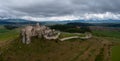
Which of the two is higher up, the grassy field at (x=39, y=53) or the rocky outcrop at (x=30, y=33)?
the rocky outcrop at (x=30, y=33)

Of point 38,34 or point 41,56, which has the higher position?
point 38,34

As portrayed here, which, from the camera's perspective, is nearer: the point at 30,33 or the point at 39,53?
the point at 39,53

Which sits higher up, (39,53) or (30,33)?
(30,33)

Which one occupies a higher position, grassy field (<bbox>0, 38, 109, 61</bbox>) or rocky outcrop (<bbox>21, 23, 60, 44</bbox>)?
rocky outcrop (<bbox>21, 23, 60, 44</bbox>)

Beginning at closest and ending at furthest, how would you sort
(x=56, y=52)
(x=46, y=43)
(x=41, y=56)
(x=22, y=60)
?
(x=22, y=60), (x=41, y=56), (x=56, y=52), (x=46, y=43)

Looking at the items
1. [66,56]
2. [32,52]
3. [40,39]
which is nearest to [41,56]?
[32,52]

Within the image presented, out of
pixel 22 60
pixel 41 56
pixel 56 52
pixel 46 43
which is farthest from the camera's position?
pixel 46 43

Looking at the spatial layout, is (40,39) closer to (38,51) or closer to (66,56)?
(38,51)

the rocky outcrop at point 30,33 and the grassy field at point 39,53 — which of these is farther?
the rocky outcrop at point 30,33

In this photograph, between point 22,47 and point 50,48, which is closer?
point 22,47

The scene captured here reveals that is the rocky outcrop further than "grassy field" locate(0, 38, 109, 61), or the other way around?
the rocky outcrop
